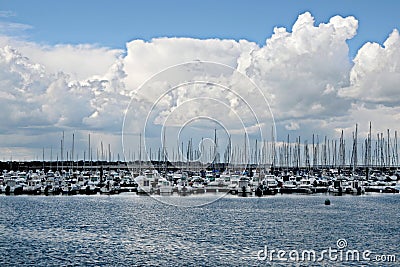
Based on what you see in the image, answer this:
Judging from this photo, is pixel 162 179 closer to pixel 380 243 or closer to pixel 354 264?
pixel 380 243

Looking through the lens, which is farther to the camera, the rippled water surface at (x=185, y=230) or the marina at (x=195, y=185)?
the marina at (x=195, y=185)

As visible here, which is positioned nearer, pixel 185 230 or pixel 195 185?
pixel 185 230

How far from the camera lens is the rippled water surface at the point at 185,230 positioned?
60.9m

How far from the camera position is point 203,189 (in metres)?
130

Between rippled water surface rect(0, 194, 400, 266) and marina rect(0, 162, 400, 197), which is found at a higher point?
marina rect(0, 162, 400, 197)

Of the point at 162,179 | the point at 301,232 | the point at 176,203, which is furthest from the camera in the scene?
the point at 176,203

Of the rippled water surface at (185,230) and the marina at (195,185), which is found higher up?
the marina at (195,185)

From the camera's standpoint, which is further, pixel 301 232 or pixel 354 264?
pixel 301 232

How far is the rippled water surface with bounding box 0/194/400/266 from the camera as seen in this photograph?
60.9 metres

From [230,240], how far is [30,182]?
104m

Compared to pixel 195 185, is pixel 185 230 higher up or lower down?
lower down

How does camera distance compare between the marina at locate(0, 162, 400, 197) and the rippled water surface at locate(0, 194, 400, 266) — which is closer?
the rippled water surface at locate(0, 194, 400, 266)

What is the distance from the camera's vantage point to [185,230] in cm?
8188

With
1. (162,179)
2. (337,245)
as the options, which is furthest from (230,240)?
(162,179)
